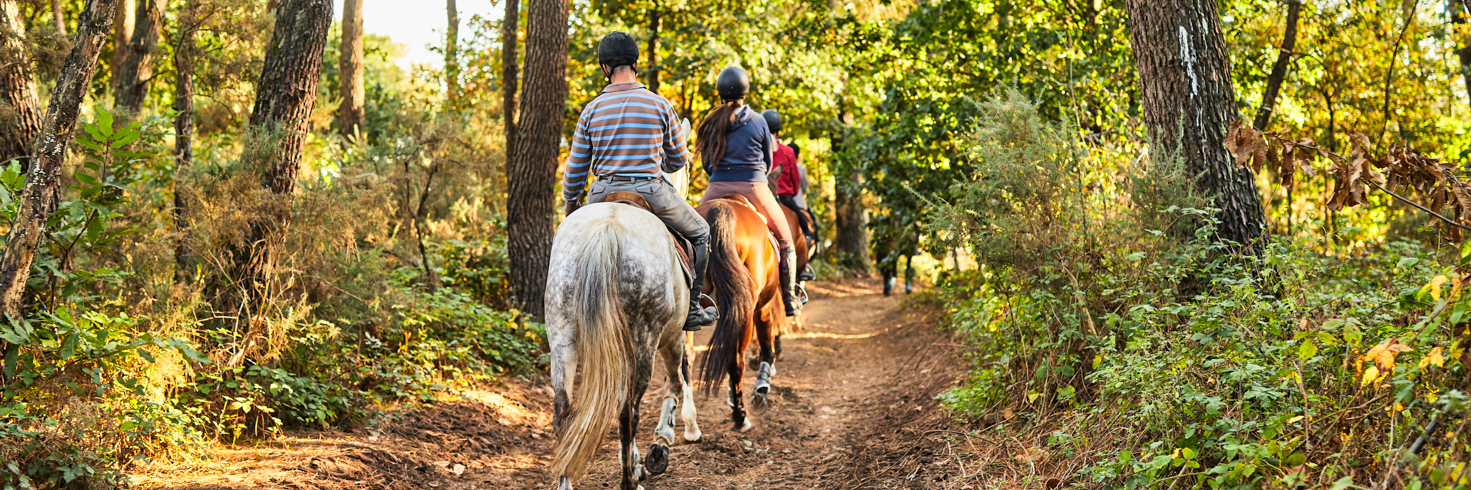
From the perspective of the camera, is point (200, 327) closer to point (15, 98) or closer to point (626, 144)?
point (15, 98)

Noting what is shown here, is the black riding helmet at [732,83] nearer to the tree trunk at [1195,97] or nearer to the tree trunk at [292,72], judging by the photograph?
the tree trunk at [1195,97]

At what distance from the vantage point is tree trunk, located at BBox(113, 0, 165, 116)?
1033cm

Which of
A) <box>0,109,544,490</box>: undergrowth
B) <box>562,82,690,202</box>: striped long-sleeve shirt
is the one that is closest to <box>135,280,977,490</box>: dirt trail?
<box>0,109,544,490</box>: undergrowth

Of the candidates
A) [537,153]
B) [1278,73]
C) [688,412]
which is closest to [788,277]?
[688,412]

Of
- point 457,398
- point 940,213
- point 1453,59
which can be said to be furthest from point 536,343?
point 1453,59

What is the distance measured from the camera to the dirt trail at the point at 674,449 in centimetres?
462

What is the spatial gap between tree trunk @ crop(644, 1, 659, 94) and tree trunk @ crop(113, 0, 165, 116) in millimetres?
6999

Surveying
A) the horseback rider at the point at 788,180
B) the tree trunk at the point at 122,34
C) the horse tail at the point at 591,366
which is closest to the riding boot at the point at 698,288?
the horse tail at the point at 591,366

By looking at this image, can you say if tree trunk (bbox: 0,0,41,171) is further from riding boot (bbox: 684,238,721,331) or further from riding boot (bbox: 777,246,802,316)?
riding boot (bbox: 777,246,802,316)

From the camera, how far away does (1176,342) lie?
3.88 meters

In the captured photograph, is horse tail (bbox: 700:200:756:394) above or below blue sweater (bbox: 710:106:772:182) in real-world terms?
below

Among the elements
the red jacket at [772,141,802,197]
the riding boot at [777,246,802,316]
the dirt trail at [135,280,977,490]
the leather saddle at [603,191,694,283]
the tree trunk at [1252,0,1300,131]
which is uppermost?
the tree trunk at [1252,0,1300,131]

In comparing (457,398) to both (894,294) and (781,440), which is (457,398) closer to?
(781,440)

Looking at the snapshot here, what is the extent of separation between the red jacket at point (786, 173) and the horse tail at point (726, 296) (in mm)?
2995
